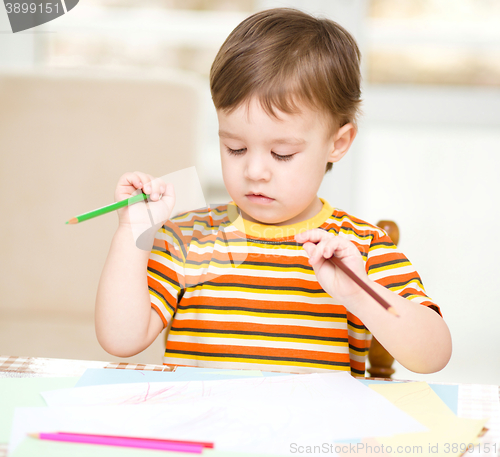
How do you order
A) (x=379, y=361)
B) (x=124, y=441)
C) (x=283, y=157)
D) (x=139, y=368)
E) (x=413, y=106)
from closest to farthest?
(x=124, y=441)
(x=139, y=368)
(x=283, y=157)
(x=379, y=361)
(x=413, y=106)

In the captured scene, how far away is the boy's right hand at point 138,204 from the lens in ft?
2.19

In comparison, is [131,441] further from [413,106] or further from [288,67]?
[413,106]

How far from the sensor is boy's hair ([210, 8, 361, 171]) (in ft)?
2.16

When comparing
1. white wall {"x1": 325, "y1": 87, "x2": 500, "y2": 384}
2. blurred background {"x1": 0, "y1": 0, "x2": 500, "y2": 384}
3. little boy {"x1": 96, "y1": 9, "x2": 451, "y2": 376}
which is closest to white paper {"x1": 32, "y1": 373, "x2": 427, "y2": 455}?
little boy {"x1": 96, "y1": 9, "x2": 451, "y2": 376}

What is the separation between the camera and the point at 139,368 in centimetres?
58

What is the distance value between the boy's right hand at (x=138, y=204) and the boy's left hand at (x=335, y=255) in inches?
8.2

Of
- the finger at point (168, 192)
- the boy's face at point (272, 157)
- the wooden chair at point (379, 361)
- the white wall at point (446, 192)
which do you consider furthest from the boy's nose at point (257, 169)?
the white wall at point (446, 192)

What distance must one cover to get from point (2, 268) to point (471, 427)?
1096mm

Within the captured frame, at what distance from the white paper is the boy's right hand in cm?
23

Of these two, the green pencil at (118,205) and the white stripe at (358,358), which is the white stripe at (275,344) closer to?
the white stripe at (358,358)

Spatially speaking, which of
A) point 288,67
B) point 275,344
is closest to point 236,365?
point 275,344

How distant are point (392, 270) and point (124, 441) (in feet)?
1.48

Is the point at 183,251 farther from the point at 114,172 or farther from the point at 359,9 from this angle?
the point at 359,9

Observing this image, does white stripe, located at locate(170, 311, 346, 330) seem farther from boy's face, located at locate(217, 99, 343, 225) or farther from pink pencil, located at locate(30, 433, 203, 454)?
pink pencil, located at locate(30, 433, 203, 454)
